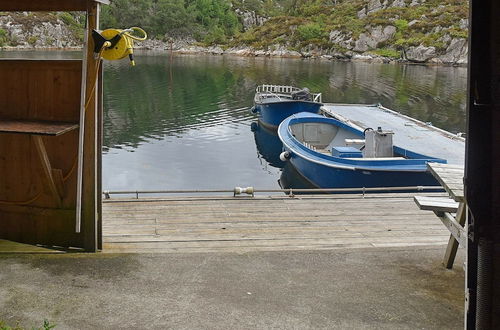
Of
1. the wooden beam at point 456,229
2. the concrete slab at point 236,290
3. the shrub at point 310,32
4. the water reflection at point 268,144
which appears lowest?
the water reflection at point 268,144

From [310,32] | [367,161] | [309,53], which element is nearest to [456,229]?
[367,161]

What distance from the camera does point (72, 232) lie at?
6.34 m

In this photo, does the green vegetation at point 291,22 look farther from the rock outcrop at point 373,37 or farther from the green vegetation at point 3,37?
the rock outcrop at point 373,37

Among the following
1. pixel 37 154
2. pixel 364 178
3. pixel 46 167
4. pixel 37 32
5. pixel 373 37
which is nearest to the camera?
pixel 46 167

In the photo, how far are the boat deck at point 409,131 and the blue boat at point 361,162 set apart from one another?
879 millimetres

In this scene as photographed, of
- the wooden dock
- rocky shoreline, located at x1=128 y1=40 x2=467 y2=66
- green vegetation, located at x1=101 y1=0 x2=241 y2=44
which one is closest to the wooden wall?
the wooden dock

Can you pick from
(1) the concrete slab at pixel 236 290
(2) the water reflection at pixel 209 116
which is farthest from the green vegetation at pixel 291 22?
(1) the concrete slab at pixel 236 290

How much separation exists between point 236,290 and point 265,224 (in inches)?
120

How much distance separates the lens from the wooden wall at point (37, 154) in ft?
20.1

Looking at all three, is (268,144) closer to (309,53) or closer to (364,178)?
(364,178)

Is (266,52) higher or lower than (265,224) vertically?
higher

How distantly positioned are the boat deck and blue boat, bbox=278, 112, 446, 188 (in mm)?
879

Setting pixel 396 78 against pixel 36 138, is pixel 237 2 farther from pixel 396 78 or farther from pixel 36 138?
pixel 36 138

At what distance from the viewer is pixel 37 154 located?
6.27 metres
